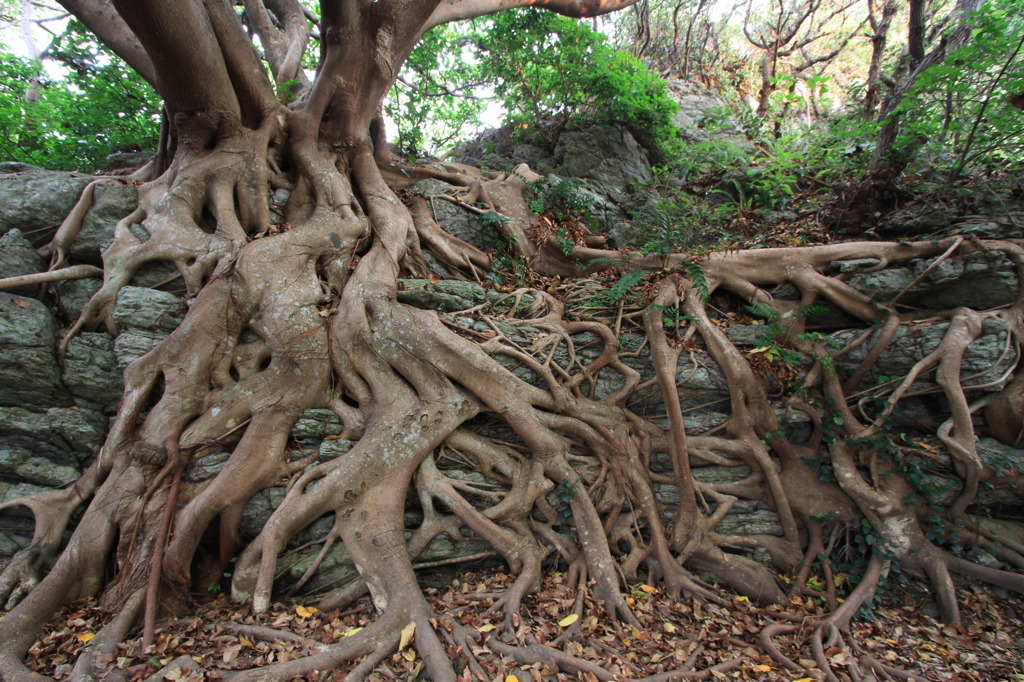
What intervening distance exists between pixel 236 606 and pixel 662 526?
347cm

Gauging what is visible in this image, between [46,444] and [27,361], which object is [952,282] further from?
[27,361]

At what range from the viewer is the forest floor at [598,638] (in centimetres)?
302

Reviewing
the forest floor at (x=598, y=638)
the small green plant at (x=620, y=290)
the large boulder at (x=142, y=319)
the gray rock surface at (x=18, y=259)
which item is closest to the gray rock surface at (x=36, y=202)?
the gray rock surface at (x=18, y=259)

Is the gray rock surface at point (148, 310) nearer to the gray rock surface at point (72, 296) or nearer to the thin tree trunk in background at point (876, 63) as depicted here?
the gray rock surface at point (72, 296)

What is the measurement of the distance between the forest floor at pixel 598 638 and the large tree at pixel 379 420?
0.14 metres

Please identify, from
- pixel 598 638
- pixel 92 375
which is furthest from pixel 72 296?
pixel 598 638

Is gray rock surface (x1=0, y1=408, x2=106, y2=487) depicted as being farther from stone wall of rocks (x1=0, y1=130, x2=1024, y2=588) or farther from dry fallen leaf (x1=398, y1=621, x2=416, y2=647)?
dry fallen leaf (x1=398, y1=621, x2=416, y2=647)

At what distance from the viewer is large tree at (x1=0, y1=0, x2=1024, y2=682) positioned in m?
3.54

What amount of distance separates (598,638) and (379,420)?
2.37 metres

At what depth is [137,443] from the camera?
12.3ft

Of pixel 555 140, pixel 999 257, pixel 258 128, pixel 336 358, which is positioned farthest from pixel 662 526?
pixel 555 140

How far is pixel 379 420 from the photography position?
4094 millimetres

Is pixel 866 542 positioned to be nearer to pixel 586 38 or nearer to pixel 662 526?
pixel 662 526

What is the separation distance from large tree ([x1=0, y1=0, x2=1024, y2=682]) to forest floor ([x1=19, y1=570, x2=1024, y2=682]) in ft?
0.46
